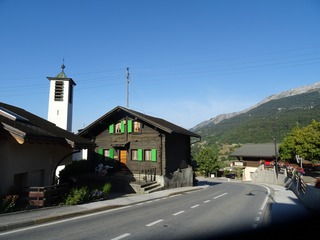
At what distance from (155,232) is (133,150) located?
19034mm

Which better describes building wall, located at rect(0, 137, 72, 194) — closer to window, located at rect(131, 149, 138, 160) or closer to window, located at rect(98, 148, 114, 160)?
window, located at rect(131, 149, 138, 160)

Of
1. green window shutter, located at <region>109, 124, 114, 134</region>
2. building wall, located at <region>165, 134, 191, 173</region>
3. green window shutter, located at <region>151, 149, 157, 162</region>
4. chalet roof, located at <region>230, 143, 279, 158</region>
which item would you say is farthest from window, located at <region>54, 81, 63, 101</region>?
chalet roof, located at <region>230, 143, 279, 158</region>

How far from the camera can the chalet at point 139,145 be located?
2605 centimetres

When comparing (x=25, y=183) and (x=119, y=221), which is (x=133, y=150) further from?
(x=119, y=221)

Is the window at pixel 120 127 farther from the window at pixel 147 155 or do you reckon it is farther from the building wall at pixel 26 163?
the building wall at pixel 26 163

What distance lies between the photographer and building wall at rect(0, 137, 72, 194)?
39.0ft

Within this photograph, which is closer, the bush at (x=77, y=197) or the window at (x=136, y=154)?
the bush at (x=77, y=197)

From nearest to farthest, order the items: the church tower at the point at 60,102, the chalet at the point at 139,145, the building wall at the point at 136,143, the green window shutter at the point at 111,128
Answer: the chalet at the point at 139,145 < the building wall at the point at 136,143 < the green window shutter at the point at 111,128 < the church tower at the point at 60,102

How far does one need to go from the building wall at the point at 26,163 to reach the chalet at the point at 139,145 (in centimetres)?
988

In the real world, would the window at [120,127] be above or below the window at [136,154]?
above

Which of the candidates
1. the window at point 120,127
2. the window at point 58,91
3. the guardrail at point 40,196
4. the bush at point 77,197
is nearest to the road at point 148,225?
the bush at point 77,197

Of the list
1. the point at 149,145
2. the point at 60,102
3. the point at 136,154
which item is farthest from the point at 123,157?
the point at 60,102

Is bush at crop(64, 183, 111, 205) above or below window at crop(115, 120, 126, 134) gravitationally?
below

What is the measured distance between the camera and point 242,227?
979cm
